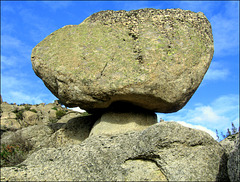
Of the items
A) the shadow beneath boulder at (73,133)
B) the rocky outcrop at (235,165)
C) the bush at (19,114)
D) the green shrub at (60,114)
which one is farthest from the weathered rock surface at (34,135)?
the rocky outcrop at (235,165)

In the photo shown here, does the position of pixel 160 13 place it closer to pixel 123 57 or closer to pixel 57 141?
pixel 123 57

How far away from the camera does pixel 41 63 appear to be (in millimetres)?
8508

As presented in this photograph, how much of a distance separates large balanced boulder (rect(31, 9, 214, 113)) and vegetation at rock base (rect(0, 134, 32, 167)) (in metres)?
3.63

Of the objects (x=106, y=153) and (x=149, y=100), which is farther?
(x=149, y=100)

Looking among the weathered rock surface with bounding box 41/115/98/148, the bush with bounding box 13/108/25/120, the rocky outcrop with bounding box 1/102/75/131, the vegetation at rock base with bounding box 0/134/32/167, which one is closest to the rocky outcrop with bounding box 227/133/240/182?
the weathered rock surface with bounding box 41/115/98/148

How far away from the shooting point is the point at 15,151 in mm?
11102

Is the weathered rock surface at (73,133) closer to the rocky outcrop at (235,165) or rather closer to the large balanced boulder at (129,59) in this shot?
the large balanced boulder at (129,59)

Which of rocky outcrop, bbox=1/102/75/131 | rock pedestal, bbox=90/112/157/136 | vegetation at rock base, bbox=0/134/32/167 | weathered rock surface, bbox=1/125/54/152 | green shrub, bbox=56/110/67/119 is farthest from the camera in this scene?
green shrub, bbox=56/110/67/119

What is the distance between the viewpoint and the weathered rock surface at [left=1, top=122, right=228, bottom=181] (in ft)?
17.9

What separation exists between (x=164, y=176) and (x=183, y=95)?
10.4 ft

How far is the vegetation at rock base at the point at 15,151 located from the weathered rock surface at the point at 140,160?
4.65 meters

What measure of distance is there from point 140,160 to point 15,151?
23.4ft

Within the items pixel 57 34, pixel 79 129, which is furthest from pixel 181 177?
pixel 57 34

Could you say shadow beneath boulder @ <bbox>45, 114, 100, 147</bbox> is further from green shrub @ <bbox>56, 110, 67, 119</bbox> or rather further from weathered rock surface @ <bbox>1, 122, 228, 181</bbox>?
green shrub @ <bbox>56, 110, 67, 119</bbox>
